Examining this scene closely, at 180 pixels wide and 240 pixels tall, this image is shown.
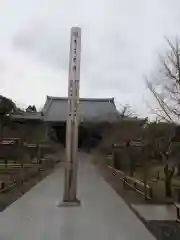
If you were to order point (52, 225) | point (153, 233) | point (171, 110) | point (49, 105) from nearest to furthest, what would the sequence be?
point (153, 233)
point (52, 225)
point (171, 110)
point (49, 105)

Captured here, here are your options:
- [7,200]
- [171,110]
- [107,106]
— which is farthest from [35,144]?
[107,106]

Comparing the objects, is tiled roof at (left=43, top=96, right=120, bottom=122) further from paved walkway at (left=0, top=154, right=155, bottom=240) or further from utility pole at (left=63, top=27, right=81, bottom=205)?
paved walkway at (left=0, top=154, right=155, bottom=240)

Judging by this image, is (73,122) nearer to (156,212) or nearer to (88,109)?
(156,212)

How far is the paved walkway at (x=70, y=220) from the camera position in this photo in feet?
22.9

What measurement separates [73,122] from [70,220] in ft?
11.2

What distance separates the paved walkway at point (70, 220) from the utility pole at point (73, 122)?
55 cm

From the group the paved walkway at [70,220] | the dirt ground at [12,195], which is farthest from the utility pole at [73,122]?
the dirt ground at [12,195]

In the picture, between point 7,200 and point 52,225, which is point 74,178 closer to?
point 7,200

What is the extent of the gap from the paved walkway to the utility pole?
55 centimetres

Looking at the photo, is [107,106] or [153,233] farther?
[107,106]

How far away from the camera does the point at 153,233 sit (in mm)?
7289

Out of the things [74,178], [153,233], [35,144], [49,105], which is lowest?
[153,233]

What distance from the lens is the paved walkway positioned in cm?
697

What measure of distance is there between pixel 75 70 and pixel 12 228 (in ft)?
17.0
